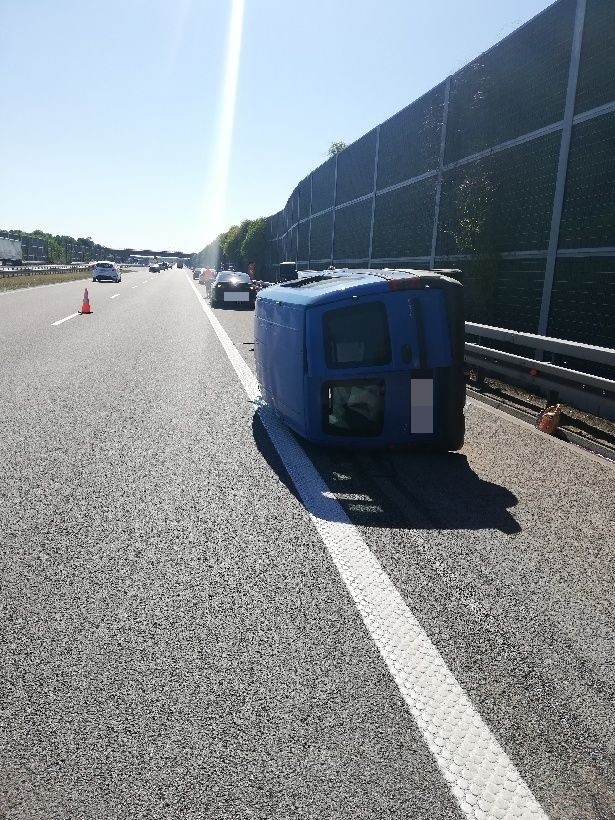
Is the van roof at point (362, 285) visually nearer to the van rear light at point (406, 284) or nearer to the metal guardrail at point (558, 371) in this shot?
the van rear light at point (406, 284)

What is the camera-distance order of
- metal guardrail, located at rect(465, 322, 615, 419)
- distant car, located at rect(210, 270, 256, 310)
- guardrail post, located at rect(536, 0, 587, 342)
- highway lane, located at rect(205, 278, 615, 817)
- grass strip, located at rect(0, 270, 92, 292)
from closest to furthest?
highway lane, located at rect(205, 278, 615, 817) < metal guardrail, located at rect(465, 322, 615, 419) < guardrail post, located at rect(536, 0, 587, 342) < distant car, located at rect(210, 270, 256, 310) < grass strip, located at rect(0, 270, 92, 292)

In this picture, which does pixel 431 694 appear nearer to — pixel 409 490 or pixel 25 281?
pixel 409 490

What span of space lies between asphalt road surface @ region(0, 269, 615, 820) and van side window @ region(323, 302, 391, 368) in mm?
862

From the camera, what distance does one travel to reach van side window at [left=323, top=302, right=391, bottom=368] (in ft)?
18.0

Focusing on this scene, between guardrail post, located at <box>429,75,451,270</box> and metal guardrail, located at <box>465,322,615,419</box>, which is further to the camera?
guardrail post, located at <box>429,75,451,270</box>

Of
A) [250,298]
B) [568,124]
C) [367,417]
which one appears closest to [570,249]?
[568,124]

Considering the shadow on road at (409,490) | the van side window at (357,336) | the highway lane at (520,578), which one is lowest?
the shadow on road at (409,490)

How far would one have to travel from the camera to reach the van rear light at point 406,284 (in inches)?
215

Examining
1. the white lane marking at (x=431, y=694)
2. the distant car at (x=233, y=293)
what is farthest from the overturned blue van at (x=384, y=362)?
the distant car at (x=233, y=293)

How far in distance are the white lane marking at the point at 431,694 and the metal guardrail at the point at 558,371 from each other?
362 cm

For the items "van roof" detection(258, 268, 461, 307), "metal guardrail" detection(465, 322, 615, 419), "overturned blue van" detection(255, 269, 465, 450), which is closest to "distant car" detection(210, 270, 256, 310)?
"metal guardrail" detection(465, 322, 615, 419)

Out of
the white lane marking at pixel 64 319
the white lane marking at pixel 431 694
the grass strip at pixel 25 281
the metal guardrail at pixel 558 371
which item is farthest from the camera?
the grass strip at pixel 25 281

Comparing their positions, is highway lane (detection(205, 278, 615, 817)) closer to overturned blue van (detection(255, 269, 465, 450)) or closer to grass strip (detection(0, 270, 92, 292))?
overturned blue van (detection(255, 269, 465, 450))

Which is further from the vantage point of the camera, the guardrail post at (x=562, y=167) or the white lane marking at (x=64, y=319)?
the white lane marking at (x=64, y=319)
